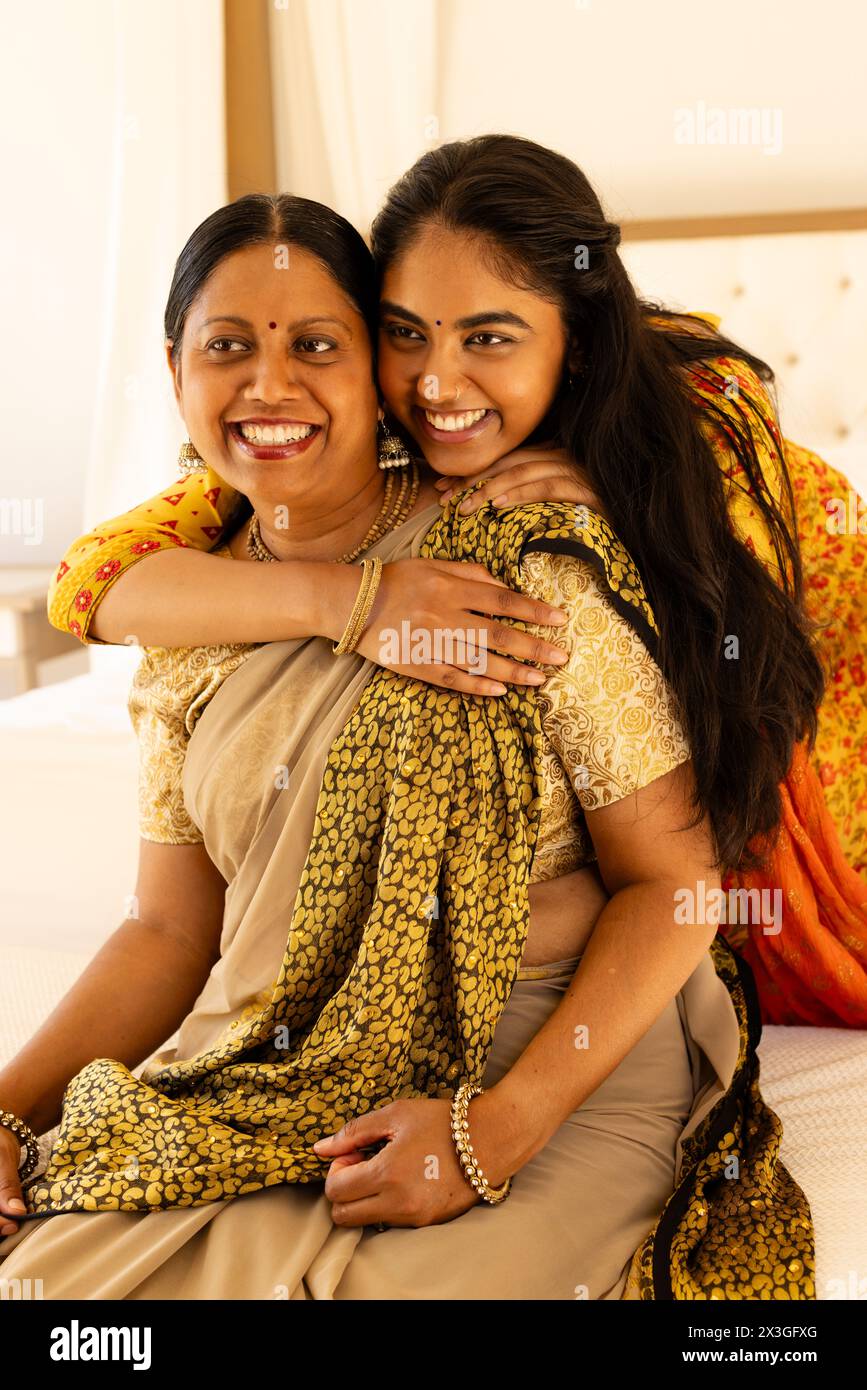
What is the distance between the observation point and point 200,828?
1238 mm

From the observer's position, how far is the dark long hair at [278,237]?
1.19 meters

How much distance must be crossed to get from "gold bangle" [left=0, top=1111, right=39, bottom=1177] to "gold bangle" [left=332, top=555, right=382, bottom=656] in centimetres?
49

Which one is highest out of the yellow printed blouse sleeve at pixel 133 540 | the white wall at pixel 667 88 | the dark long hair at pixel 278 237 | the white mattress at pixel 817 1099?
the white wall at pixel 667 88

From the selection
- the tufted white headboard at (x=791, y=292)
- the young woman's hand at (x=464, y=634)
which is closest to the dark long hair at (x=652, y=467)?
the young woman's hand at (x=464, y=634)

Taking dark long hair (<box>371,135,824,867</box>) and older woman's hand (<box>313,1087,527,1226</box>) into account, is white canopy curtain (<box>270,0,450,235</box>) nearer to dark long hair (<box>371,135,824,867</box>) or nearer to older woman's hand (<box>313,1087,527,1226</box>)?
dark long hair (<box>371,135,824,867</box>)

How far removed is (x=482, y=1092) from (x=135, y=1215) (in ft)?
0.92

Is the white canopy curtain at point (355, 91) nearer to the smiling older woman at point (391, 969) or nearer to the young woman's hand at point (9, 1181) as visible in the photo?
the smiling older woman at point (391, 969)

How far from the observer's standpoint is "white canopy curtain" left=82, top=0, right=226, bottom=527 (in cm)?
327

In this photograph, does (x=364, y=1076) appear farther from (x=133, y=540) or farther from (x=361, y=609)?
(x=133, y=540)

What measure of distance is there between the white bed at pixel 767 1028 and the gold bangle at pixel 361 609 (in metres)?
0.63

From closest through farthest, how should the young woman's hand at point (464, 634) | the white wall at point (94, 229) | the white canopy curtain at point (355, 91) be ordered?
the young woman's hand at point (464, 634) < the white canopy curtain at point (355, 91) < the white wall at point (94, 229)

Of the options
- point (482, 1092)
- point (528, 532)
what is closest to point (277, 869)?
point (482, 1092)

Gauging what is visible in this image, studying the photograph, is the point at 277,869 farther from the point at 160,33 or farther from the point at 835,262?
the point at 160,33

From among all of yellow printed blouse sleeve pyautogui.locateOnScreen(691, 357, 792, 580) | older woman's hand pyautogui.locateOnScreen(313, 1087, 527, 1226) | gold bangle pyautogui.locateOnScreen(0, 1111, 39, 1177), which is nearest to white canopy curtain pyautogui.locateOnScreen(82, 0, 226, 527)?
yellow printed blouse sleeve pyautogui.locateOnScreen(691, 357, 792, 580)
